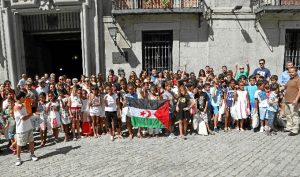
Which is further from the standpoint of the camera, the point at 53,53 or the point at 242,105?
the point at 53,53

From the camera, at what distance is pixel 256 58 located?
40.4 feet

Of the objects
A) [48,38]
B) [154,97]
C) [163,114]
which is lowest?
[163,114]

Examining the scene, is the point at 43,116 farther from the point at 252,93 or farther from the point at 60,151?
the point at 252,93

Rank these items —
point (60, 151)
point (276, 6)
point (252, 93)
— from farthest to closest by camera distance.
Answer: point (276, 6)
point (252, 93)
point (60, 151)

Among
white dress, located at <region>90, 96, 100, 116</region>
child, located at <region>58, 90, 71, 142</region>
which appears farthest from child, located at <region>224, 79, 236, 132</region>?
child, located at <region>58, 90, 71, 142</region>

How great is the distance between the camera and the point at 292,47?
12453 mm

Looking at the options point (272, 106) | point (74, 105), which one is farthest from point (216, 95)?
point (74, 105)

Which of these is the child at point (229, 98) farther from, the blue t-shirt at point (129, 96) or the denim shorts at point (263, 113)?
the blue t-shirt at point (129, 96)

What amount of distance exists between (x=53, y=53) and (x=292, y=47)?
13815mm

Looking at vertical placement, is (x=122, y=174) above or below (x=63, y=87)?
below

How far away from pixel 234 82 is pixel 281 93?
1609 millimetres

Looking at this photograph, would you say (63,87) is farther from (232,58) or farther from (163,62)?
(232,58)

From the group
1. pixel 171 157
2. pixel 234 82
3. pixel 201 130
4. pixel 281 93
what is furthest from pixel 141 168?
pixel 281 93

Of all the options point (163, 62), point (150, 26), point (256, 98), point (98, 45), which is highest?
point (150, 26)
